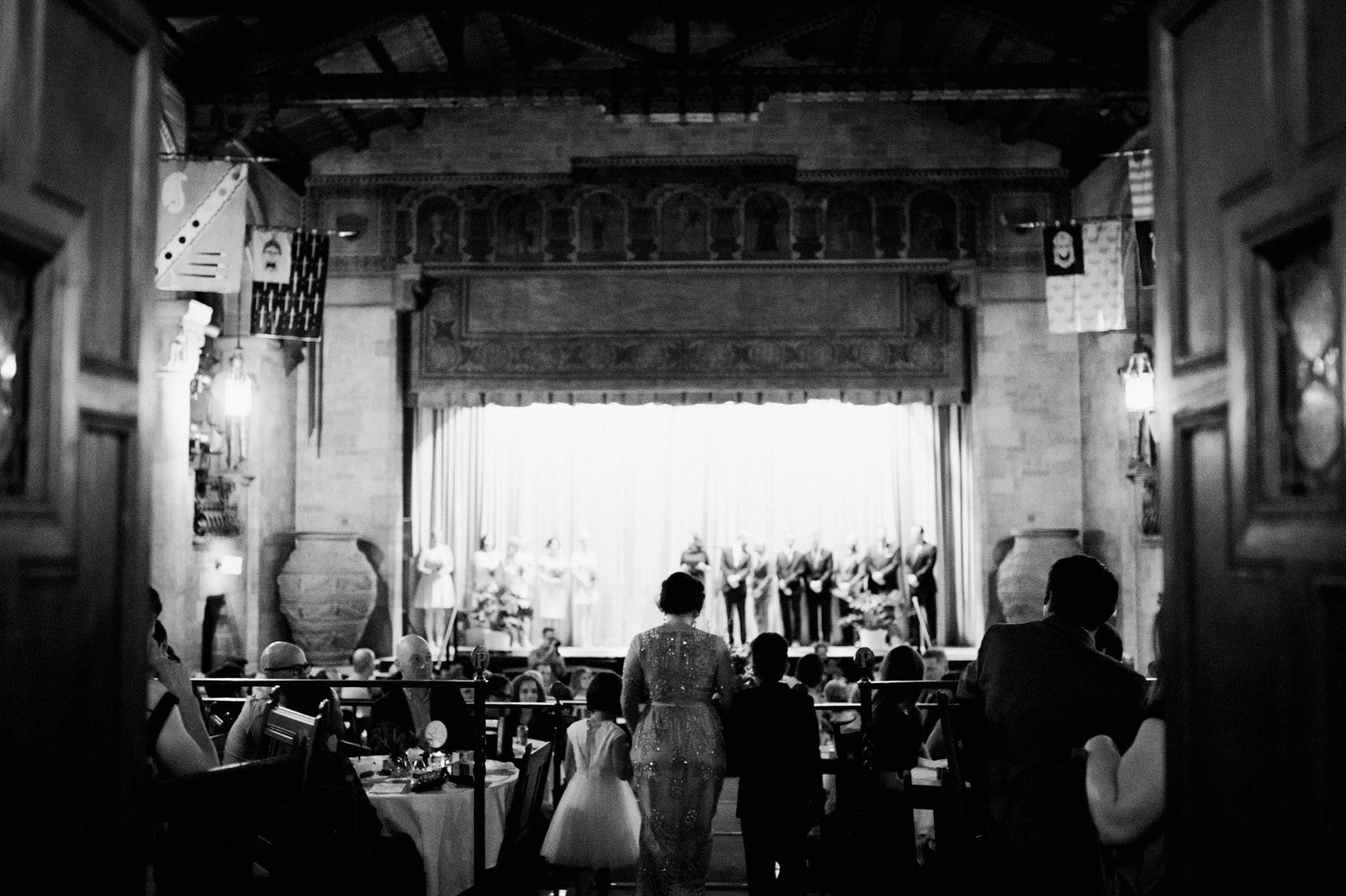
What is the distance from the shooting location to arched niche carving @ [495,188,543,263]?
1714cm

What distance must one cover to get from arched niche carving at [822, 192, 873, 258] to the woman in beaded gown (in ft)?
39.3

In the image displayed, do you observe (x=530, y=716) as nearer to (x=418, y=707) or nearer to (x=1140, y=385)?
(x=418, y=707)

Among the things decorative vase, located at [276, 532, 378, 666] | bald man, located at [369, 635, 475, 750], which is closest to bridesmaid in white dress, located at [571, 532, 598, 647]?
decorative vase, located at [276, 532, 378, 666]

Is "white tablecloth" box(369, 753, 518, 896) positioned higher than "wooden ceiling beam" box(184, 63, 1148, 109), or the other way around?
"wooden ceiling beam" box(184, 63, 1148, 109)

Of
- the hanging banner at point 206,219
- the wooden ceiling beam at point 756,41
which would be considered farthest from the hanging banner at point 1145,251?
the hanging banner at point 206,219

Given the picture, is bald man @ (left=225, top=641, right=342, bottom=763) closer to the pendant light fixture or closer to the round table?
the round table

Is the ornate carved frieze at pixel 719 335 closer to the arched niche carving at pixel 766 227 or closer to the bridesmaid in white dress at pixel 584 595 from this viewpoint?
the arched niche carving at pixel 766 227

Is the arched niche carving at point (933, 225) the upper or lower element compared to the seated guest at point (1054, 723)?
upper

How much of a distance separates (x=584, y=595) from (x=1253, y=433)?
17164 millimetres

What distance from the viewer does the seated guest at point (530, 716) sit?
7.38m

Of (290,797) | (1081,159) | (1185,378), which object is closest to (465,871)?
(290,797)

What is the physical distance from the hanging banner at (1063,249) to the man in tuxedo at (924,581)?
4383 mm

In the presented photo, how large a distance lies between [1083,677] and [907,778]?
6.04 feet

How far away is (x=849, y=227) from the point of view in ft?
55.9
